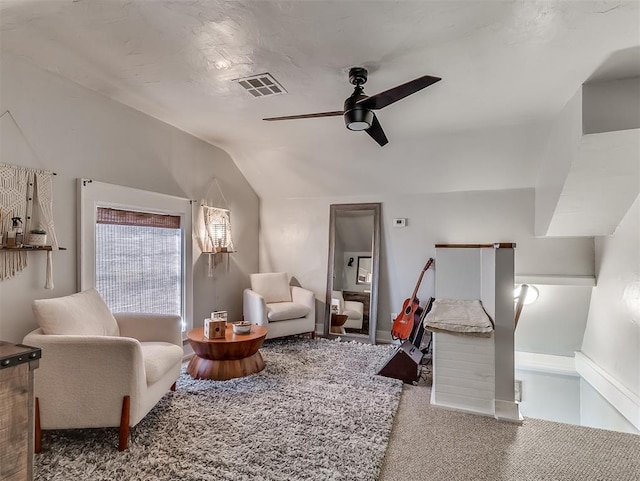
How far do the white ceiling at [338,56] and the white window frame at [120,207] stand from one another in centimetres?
77

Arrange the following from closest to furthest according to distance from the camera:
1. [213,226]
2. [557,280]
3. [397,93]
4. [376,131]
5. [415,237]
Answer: [397,93]
[376,131]
[557,280]
[213,226]
[415,237]

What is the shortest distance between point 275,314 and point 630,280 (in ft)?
11.1

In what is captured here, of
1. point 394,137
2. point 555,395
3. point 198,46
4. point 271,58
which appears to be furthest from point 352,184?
point 555,395

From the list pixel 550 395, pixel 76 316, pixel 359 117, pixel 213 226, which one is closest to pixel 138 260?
pixel 213 226

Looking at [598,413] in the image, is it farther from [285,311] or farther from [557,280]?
[285,311]

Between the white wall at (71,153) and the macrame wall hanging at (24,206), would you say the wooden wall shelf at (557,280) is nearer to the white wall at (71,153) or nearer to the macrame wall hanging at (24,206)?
the white wall at (71,153)

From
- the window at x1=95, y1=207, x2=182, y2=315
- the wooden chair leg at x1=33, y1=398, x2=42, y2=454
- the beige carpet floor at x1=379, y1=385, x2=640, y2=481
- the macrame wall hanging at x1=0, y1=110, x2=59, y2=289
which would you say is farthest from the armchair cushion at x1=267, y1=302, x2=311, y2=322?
the wooden chair leg at x1=33, y1=398, x2=42, y2=454

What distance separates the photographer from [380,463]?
73.2 inches

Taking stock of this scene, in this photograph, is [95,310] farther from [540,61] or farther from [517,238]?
[517,238]

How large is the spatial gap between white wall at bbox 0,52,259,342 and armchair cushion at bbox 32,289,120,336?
300mm

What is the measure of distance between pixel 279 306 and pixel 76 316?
7.21 ft

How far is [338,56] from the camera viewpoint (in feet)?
7.02

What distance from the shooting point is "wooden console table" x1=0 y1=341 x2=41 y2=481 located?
1.34 m

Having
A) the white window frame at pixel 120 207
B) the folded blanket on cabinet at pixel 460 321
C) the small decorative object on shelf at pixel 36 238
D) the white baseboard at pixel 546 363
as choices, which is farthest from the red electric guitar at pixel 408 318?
the small decorative object on shelf at pixel 36 238
